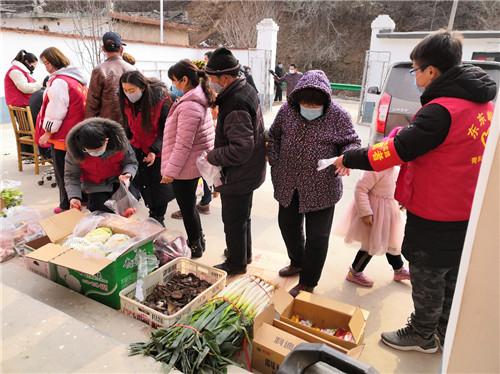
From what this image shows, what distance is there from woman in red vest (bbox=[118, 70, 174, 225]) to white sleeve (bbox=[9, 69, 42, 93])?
3.57 m

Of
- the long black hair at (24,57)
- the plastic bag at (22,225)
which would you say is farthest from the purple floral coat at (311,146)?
the long black hair at (24,57)

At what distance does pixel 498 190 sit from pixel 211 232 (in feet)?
10.9

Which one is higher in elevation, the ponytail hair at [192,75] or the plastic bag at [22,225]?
the ponytail hair at [192,75]

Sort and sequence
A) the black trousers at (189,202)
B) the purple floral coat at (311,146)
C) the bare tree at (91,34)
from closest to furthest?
the purple floral coat at (311,146) → the black trousers at (189,202) → the bare tree at (91,34)

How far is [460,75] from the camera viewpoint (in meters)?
1.83

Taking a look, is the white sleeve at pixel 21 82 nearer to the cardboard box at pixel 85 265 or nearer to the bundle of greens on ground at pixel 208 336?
the cardboard box at pixel 85 265

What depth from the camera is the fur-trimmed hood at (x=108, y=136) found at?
298cm

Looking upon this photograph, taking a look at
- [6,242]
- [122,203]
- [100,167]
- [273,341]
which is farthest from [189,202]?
[6,242]

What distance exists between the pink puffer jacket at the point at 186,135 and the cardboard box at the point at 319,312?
133 centimetres

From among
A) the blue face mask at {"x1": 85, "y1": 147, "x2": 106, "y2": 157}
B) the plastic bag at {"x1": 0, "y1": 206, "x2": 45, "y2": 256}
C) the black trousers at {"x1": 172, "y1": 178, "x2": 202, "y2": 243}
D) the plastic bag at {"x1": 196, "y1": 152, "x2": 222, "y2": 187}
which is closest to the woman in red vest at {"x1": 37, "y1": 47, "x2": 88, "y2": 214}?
the plastic bag at {"x1": 0, "y1": 206, "x2": 45, "y2": 256}

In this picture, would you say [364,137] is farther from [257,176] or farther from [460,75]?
[460,75]

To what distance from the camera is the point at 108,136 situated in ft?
10.2

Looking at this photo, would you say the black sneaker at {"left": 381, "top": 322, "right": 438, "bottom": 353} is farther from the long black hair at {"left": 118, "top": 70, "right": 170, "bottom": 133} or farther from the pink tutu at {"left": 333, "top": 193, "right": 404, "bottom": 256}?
the long black hair at {"left": 118, "top": 70, "right": 170, "bottom": 133}

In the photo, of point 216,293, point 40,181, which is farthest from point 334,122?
point 40,181
